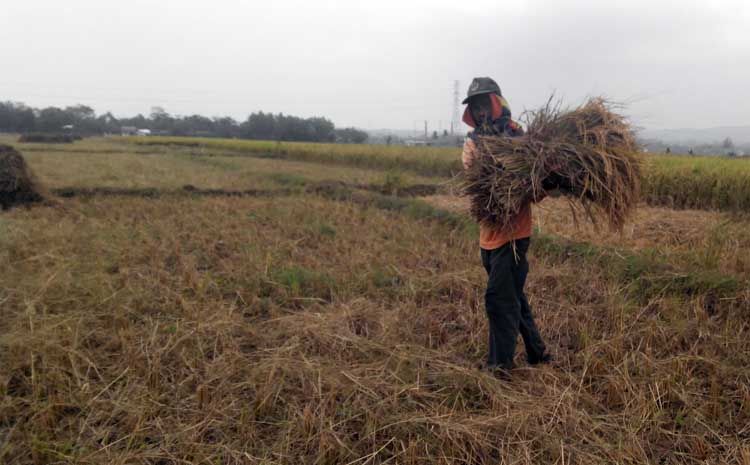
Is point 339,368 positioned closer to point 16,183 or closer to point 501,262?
point 501,262

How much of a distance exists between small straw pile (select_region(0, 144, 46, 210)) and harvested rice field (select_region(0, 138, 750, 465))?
2.19m

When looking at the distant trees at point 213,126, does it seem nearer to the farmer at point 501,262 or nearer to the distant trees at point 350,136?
the distant trees at point 350,136

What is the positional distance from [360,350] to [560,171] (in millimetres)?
1637

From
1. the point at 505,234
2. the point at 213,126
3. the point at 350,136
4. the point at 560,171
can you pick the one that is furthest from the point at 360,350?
the point at 213,126

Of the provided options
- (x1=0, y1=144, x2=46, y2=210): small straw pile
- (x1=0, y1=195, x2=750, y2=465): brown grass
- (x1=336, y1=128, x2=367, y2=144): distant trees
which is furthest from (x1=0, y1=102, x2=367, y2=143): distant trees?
(x1=0, y1=195, x2=750, y2=465): brown grass

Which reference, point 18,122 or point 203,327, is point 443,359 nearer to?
point 203,327

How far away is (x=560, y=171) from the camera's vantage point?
2596 millimetres

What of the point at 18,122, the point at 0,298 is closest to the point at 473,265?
the point at 0,298

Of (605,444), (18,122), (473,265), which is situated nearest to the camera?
(605,444)

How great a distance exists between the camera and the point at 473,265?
4.73 meters

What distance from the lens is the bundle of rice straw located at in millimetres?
2525

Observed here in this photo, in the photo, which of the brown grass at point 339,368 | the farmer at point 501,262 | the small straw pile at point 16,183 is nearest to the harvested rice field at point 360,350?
the brown grass at point 339,368

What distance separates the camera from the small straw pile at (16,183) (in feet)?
24.8

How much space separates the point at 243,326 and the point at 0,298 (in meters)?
2.02
